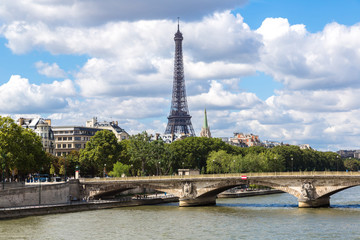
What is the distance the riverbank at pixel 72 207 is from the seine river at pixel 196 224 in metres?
1.61

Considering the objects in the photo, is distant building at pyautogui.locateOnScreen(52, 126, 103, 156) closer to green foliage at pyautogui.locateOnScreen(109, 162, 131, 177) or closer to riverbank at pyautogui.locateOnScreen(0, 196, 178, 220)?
green foliage at pyautogui.locateOnScreen(109, 162, 131, 177)

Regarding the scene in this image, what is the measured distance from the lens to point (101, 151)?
351ft

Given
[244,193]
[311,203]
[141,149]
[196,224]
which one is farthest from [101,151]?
[196,224]

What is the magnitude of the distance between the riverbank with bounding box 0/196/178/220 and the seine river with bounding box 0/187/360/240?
1.61 m

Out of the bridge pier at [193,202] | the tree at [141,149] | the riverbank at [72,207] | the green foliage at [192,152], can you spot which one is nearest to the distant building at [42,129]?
the green foliage at [192,152]

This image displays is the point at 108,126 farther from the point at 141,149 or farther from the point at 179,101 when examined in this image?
the point at 141,149

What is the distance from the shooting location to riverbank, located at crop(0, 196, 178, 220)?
63.9 m

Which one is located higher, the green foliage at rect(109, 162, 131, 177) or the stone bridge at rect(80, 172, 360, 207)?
the green foliage at rect(109, 162, 131, 177)

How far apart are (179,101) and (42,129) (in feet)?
192

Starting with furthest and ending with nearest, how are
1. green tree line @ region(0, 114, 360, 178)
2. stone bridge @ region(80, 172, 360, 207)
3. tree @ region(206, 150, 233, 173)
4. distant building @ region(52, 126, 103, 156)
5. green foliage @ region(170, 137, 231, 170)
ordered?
distant building @ region(52, 126, 103, 156)
green foliage @ region(170, 137, 231, 170)
tree @ region(206, 150, 233, 173)
green tree line @ region(0, 114, 360, 178)
stone bridge @ region(80, 172, 360, 207)

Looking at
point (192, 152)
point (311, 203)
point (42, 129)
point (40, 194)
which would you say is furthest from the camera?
point (42, 129)

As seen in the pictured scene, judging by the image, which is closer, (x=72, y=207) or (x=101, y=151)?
A: (x=72, y=207)

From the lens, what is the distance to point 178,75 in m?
185

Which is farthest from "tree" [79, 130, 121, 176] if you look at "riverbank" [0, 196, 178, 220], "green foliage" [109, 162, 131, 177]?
"riverbank" [0, 196, 178, 220]
